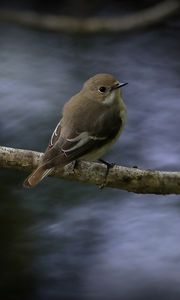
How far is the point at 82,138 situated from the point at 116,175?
1.23ft

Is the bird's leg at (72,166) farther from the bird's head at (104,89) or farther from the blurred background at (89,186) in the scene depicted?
the blurred background at (89,186)

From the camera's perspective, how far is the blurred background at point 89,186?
784 cm

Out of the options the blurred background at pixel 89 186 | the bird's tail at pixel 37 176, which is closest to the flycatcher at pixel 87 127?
the bird's tail at pixel 37 176

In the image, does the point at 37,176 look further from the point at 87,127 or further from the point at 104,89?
the point at 104,89

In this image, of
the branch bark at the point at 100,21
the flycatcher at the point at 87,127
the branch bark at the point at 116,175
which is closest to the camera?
the branch bark at the point at 116,175

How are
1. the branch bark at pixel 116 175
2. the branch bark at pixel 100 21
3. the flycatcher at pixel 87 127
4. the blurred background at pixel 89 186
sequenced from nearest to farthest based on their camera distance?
the branch bark at pixel 116 175
the flycatcher at pixel 87 127
the blurred background at pixel 89 186
the branch bark at pixel 100 21

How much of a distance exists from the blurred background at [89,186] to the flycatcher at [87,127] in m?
1.91

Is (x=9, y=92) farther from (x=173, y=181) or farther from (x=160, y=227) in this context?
(x=173, y=181)

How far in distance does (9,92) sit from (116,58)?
1.03 metres

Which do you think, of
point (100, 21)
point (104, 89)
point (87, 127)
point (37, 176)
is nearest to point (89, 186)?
point (100, 21)

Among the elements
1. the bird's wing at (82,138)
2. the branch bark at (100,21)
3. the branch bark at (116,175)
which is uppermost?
the branch bark at (100,21)

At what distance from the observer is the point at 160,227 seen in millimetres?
8125

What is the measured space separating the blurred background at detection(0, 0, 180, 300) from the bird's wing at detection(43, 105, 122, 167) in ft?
6.38

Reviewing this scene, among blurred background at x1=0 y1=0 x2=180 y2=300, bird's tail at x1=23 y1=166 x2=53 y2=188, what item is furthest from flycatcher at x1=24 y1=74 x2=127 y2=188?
blurred background at x1=0 y1=0 x2=180 y2=300
